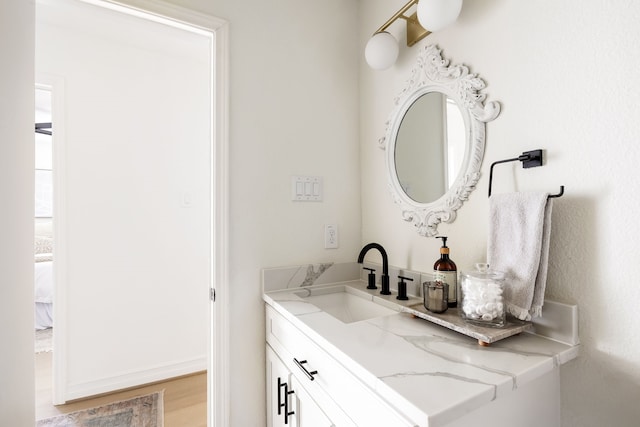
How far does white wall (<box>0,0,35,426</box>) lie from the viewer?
31.5 inches

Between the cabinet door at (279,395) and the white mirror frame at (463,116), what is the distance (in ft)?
2.56

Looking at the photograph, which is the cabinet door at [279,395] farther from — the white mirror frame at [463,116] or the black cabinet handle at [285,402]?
the white mirror frame at [463,116]

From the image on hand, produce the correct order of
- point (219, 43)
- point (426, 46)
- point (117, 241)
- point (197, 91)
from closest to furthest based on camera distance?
1. point (426, 46)
2. point (219, 43)
3. point (117, 241)
4. point (197, 91)

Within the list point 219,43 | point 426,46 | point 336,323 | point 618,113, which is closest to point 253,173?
point 219,43

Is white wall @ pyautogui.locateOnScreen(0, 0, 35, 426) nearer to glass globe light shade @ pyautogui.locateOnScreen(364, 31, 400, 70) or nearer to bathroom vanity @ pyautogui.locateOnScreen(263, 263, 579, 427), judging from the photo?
bathroom vanity @ pyautogui.locateOnScreen(263, 263, 579, 427)

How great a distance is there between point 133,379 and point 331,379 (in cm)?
200

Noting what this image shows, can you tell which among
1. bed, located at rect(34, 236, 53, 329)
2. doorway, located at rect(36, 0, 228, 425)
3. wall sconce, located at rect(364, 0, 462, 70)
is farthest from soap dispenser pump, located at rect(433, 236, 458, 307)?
bed, located at rect(34, 236, 53, 329)

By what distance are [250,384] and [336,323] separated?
661mm

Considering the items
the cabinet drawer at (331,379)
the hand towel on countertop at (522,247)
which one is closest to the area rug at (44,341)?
the cabinet drawer at (331,379)

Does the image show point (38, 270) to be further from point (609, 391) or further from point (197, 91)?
point (609, 391)

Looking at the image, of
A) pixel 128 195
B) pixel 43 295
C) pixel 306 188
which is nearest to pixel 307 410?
pixel 306 188

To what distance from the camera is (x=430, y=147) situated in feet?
4.00

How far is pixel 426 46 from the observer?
121 cm

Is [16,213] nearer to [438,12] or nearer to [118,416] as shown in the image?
[438,12]
